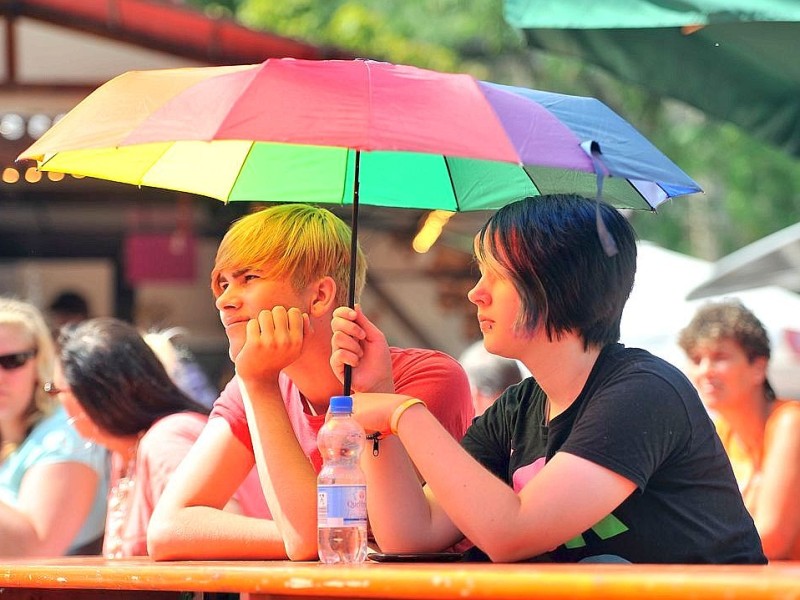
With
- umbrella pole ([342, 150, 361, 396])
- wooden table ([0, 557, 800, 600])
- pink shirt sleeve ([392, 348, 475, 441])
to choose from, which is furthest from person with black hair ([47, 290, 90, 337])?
wooden table ([0, 557, 800, 600])

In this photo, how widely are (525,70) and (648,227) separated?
3.13m

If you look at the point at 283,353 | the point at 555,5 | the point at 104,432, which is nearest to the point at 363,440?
the point at 283,353

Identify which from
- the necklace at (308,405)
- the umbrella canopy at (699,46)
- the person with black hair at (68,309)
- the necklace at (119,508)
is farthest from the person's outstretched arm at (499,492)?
the person with black hair at (68,309)

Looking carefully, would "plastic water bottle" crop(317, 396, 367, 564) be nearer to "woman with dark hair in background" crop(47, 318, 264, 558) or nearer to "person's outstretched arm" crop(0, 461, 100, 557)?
"woman with dark hair in background" crop(47, 318, 264, 558)

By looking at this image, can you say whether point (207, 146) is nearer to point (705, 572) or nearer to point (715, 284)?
point (705, 572)

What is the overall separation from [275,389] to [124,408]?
1623 millimetres

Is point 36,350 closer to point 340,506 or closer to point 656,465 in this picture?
point 340,506

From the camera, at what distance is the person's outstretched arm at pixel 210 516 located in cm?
312

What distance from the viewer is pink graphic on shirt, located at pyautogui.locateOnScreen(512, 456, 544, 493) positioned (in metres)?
2.97

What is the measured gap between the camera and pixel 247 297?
3.31 meters

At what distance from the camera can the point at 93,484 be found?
16.2 feet

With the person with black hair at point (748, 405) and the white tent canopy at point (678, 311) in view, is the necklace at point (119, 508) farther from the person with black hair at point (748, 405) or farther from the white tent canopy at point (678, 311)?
the white tent canopy at point (678, 311)

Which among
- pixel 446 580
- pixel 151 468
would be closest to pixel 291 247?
pixel 151 468

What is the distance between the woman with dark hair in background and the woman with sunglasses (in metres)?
0.21
